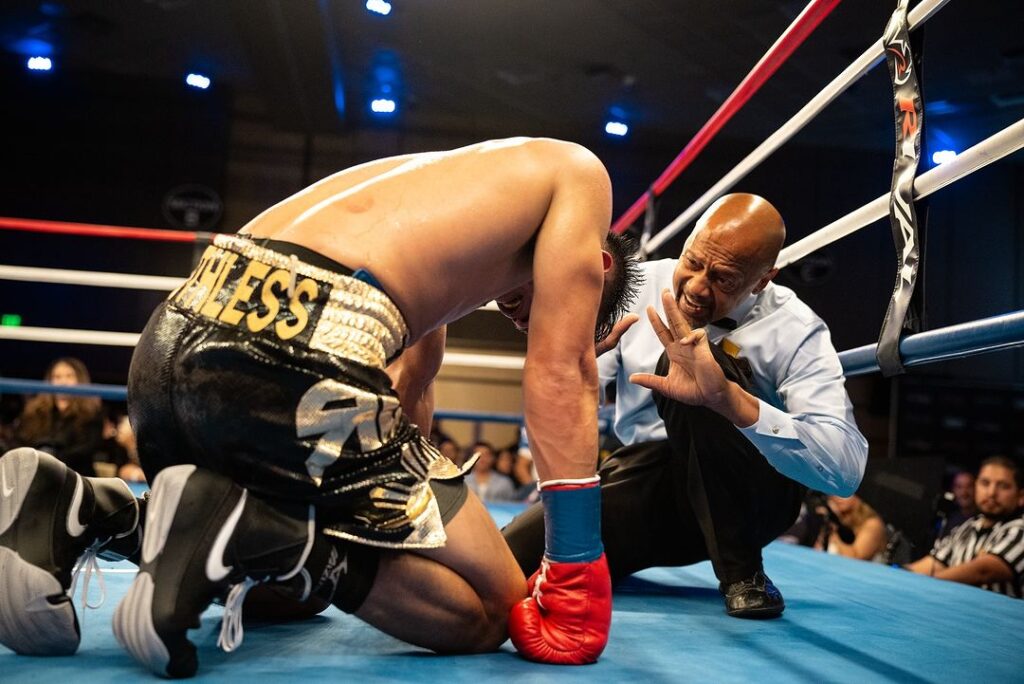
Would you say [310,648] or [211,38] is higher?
[211,38]

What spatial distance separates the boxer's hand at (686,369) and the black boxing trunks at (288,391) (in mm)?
497

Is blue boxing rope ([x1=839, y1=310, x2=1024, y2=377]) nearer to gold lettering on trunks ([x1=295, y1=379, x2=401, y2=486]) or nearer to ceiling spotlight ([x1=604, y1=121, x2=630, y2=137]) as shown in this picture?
gold lettering on trunks ([x1=295, y1=379, x2=401, y2=486])

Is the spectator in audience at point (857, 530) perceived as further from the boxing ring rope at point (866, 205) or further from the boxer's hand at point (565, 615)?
the boxer's hand at point (565, 615)

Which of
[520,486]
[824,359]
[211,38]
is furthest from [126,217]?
[824,359]

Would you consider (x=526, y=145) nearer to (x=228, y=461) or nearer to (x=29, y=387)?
(x=228, y=461)

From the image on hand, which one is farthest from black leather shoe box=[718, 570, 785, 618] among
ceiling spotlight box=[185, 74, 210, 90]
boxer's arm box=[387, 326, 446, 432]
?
ceiling spotlight box=[185, 74, 210, 90]

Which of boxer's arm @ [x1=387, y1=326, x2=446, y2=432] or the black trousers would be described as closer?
boxer's arm @ [x1=387, y1=326, x2=446, y2=432]

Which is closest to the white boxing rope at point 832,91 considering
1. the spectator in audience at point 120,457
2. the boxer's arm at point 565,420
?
the boxer's arm at point 565,420

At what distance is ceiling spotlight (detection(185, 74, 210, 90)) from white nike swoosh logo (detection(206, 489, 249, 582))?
6.95 m

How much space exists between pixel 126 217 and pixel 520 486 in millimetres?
3992

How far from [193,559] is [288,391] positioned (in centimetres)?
19

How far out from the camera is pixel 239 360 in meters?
0.94

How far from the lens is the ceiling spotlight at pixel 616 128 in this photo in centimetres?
733

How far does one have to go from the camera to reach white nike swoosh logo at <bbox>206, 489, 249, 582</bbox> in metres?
0.88
